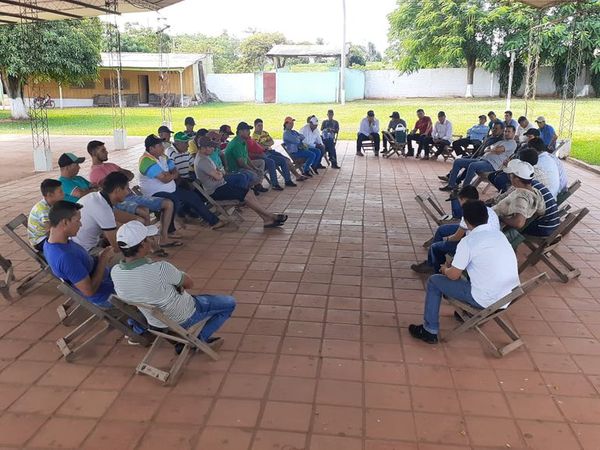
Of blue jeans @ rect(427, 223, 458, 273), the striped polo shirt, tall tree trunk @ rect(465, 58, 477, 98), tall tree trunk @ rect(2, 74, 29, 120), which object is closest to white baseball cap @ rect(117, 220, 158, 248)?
blue jeans @ rect(427, 223, 458, 273)

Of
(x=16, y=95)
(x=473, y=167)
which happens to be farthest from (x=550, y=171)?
(x=16, y=95)

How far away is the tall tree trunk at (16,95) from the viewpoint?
893 inches

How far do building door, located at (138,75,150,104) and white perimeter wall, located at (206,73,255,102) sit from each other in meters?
3.93

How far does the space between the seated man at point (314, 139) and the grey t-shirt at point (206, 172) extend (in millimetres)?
4323

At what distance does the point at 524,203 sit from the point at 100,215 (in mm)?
3504

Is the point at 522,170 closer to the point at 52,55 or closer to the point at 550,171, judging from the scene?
the point at 550,171

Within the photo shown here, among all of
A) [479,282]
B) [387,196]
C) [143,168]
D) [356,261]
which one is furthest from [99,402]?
[387,196]

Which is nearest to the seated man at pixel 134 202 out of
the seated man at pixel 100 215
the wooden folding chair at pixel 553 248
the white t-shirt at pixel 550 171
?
the seated man at pixel 100 215

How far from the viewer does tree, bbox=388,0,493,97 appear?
30.9 metres

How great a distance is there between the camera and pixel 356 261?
214 inches

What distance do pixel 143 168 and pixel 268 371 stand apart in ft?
11.1

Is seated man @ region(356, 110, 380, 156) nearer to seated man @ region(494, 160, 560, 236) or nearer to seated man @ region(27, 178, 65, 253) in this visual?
seated man @ region(494, 160, 560, 236)

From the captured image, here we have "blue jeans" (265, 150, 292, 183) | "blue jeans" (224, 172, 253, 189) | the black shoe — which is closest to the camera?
the black shoe

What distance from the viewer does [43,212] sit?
4230 mm
